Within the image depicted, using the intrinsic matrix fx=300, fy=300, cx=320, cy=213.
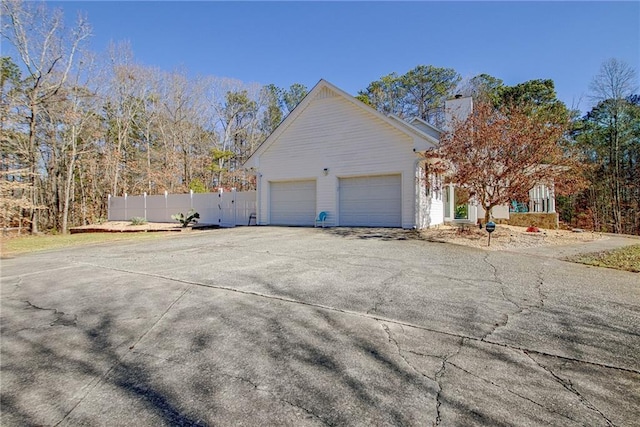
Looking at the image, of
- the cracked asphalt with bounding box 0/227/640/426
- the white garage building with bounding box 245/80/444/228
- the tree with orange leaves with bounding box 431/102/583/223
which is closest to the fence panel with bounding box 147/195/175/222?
the white garage building with bounding box 245/80/444/228

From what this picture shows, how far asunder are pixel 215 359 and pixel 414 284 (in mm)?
3051

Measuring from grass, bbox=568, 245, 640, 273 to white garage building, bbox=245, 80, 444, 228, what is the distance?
5239mm

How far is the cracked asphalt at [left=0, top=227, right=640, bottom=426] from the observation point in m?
1.89

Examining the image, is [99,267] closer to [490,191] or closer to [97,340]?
[97,340]

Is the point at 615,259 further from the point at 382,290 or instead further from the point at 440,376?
the point at 440,376

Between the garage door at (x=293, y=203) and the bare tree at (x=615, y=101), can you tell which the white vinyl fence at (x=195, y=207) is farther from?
the bare tree at (x=615, y=101)

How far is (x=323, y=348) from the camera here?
2.62m

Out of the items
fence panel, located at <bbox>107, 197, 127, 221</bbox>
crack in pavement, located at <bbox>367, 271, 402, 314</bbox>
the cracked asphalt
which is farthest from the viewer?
fence panel, located at <bbox>107, 197, 127, 221</bbox>

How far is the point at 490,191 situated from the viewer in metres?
10.2

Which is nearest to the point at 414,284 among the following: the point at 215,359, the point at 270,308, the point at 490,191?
the point at 270,308

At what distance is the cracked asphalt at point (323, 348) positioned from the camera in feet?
Answer: 6.21

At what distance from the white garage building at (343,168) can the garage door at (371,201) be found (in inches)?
1.5

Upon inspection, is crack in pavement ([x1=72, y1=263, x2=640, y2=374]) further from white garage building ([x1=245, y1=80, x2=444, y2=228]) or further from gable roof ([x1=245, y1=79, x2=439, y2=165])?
gable roof ([x1=245, y1=79, x2=439, y2=165])

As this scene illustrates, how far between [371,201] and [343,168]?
1803mm
